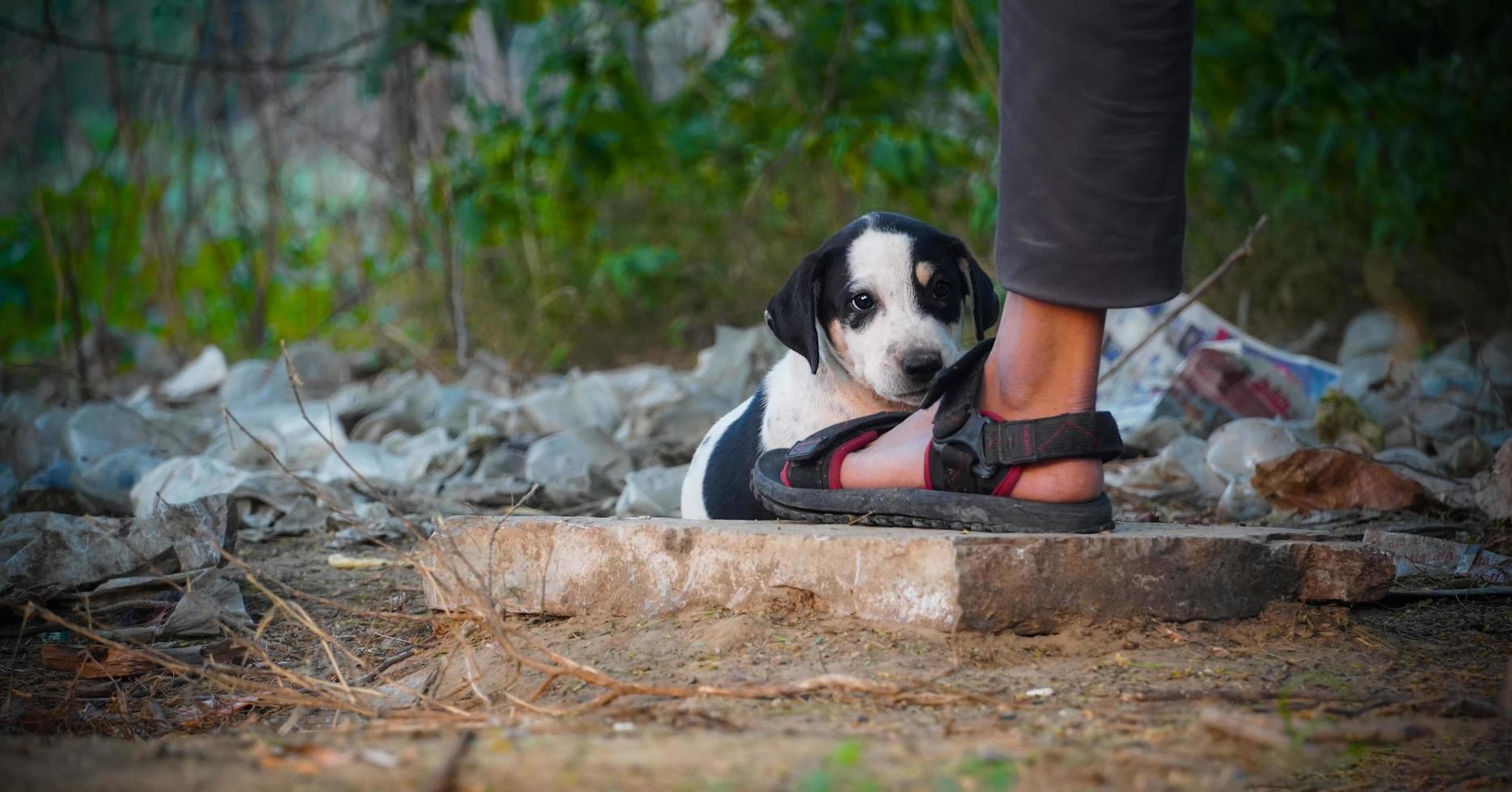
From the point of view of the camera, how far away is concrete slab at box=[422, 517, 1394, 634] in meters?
2.06

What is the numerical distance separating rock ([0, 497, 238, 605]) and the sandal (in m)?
1.54

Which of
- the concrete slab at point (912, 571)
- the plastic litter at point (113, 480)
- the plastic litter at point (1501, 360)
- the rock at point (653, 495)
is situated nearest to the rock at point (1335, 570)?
the concrete slab at point (912, 571)

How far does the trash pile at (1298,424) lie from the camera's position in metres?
3.36

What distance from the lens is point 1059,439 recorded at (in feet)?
7.10

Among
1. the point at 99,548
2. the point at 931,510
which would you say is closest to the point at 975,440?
the point at 931,510

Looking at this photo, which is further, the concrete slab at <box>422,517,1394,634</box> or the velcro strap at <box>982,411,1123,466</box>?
the velcro strap at <box>982,411,1123,466</box>

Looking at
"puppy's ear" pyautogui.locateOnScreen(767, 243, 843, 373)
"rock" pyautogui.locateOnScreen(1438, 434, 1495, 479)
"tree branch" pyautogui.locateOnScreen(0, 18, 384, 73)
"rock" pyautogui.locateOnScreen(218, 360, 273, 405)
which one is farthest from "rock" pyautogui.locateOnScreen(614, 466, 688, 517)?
"tree branch" pyautogui.locateOnScreen(0, 18, 384, 73)

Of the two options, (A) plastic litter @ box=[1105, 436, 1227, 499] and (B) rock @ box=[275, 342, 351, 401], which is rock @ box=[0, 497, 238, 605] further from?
(B) rock @ box=[275, 342, 351, 401]

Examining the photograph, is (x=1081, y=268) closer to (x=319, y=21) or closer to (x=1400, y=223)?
(x=1400, y=223)

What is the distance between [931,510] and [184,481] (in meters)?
2.74

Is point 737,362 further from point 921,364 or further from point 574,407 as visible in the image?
point 921,364

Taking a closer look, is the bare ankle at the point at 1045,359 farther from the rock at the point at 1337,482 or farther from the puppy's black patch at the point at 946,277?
the rock at the point at 1337,482

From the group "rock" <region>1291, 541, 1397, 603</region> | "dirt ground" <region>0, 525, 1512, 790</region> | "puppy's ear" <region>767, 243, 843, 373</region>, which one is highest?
"puppy's ear" <region>767, 243, 843, 373</region>

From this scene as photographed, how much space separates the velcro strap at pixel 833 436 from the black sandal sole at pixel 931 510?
7 centimetres
